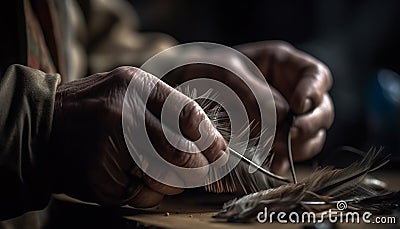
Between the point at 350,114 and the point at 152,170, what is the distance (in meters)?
1.77

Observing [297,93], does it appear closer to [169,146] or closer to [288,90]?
[288,90]

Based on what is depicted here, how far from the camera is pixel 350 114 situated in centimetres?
239

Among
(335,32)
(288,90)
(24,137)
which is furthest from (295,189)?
(335,32)

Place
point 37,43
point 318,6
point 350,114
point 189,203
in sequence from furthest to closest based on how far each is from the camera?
1. point 318,6
2. point 350,114
3. point 37,43
4. point 189,203

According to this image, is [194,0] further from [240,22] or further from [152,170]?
[152,170]

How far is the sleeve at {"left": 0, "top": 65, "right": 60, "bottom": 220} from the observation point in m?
0.72

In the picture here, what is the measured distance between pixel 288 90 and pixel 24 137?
0.53m

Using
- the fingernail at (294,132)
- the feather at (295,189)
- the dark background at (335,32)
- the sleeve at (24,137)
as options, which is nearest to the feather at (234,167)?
the feather at (295,189)

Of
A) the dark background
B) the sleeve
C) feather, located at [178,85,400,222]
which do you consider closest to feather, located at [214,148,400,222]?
feather, located at [178,85,400,222]

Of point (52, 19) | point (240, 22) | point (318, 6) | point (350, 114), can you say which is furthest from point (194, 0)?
point (52, 19)

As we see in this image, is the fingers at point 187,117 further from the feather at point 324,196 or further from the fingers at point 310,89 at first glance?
the fingers at point 310,89

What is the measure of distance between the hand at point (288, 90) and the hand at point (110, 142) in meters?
0.29

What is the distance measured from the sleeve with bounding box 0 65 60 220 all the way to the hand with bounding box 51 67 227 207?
0.04ft

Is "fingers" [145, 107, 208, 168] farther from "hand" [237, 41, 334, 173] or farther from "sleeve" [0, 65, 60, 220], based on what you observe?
"hand" [237, 41, 334, 173]
